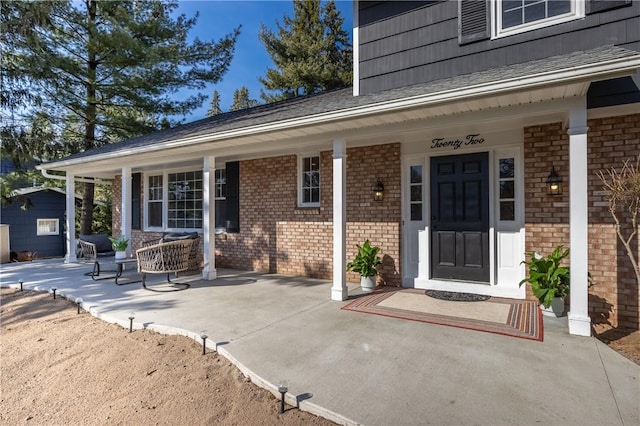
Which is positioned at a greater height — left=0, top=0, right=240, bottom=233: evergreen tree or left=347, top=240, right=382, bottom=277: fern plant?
left=0, top=0, right=240, bottom=233: evergreen tree

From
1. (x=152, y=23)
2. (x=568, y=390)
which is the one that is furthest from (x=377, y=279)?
(x=152, y=23)

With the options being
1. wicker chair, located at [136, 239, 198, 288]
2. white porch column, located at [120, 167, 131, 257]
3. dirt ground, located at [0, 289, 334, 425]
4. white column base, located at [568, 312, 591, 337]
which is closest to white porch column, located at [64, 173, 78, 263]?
white porch column, located at [120, 167, 131, 257]

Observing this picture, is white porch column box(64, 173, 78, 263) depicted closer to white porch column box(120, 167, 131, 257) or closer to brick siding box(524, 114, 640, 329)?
white porch column box(120, 167, 131, 257)

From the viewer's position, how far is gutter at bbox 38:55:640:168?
2.96 m

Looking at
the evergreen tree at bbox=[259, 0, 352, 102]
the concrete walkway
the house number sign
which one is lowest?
the concrete walkway

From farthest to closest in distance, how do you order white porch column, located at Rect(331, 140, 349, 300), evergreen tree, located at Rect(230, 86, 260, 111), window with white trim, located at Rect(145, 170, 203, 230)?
evergreen tree, located at Rect(230, 86, 260, 111), window with white trim, located at Rect(145, 170, 203, 230), white porch column, located at Rect(331, 140, 349, 300)

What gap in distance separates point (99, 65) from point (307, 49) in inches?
397

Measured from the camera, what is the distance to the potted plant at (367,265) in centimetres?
538

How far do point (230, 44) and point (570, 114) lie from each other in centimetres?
1224

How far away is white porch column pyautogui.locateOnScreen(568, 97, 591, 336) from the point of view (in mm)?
3330

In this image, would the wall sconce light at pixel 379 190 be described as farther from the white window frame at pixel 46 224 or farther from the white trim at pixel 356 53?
the white window frame at pixel 46 224

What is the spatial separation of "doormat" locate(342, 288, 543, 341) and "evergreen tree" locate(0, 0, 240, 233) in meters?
10.3

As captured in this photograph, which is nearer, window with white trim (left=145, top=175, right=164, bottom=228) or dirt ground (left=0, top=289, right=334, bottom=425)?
dirt ground (left=0, top=289, right=334, bottom=425)

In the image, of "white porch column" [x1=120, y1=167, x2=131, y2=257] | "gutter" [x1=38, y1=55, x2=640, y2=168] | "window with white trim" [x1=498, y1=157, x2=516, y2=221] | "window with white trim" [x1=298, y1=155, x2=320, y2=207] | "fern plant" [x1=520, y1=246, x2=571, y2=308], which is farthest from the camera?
"white porch column" [x1=120, y1=167, x2=131, y2=257]
